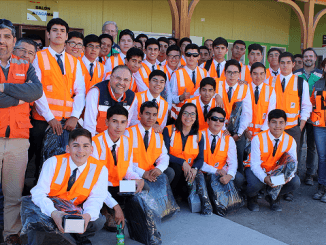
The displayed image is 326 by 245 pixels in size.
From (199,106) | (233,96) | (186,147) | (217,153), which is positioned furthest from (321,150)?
(186,147)

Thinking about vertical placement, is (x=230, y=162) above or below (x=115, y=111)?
below

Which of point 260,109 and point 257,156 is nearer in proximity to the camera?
point 257,156

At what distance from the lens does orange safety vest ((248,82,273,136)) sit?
527 centimetres

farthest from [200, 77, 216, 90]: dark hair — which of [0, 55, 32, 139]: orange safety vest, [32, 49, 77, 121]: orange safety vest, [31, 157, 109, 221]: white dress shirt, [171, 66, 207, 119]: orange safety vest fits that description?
[0, 55, 32, 139]: orange safety vest

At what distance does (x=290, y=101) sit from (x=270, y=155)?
1.18 meters

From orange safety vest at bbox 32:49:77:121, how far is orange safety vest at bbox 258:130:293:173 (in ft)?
8.52

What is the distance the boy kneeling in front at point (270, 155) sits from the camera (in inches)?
181

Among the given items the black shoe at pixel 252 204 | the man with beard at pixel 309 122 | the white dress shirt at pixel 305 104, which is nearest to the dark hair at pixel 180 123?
the black shoe at pixel 252 204

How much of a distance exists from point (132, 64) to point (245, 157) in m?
2.23

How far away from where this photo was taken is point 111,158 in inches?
148

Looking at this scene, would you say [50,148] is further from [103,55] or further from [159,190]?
[103,55]

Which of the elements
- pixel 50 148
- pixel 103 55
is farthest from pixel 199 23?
pixel 50 148

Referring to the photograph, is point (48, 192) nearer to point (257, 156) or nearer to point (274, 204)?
point (257, 156)

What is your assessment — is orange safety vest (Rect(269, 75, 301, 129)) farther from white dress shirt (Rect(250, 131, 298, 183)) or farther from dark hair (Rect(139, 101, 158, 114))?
dark hair (Rect(139, 101, 158, 114))
